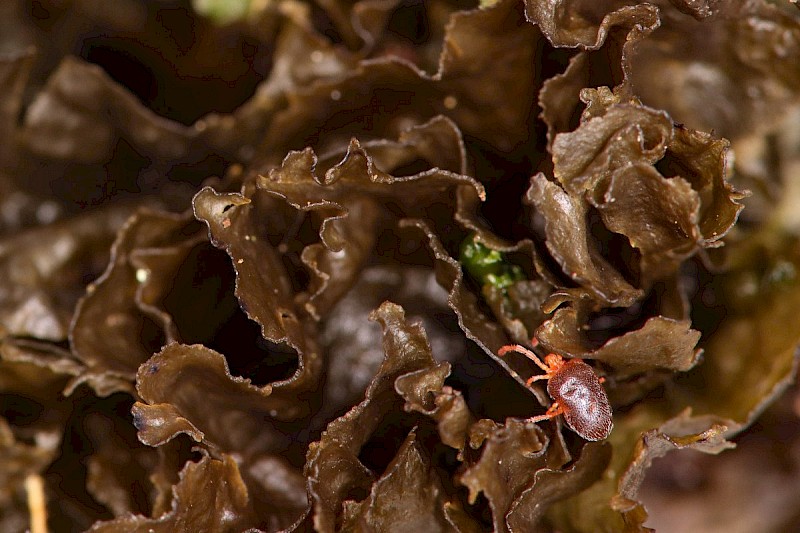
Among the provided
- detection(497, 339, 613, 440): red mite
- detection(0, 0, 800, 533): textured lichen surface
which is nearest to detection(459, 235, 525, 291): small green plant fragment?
detection(0, 0, 800, 533): textured lichen surface

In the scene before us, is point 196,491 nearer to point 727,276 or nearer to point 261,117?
point 261,117

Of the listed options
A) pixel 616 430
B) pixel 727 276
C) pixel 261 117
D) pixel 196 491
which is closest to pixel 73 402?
pixel 196 491

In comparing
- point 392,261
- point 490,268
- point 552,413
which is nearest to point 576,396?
point 552,413

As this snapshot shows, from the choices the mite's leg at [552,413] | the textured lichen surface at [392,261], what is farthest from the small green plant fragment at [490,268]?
the mite's leg at [552,413]

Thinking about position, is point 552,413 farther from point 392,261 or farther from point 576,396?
point 392,261

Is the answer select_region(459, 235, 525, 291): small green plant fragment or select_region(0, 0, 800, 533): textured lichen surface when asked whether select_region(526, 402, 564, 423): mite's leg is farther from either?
select_region(459, 235, 525, 291): small green plant fragment

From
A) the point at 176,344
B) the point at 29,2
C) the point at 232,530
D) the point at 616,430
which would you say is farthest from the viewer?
the point at 29,2

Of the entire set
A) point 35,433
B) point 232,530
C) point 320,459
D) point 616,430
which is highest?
point 320,459
